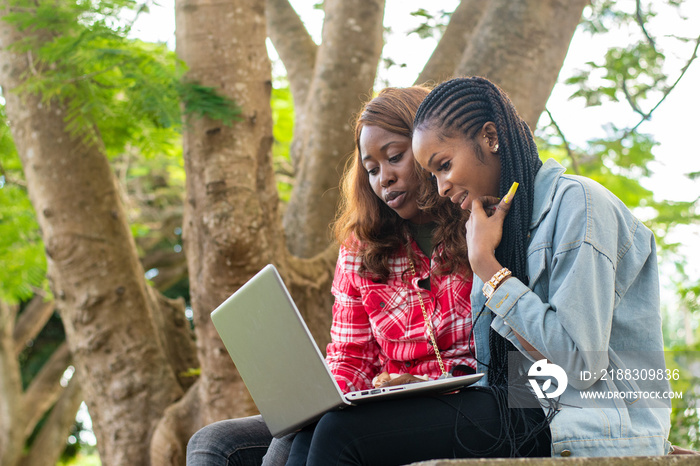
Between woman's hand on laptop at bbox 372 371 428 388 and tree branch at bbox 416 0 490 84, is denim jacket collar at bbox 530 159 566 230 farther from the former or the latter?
tree branch at bbox 416 0 490 84

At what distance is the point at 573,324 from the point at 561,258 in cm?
20

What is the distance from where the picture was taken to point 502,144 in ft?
6.59

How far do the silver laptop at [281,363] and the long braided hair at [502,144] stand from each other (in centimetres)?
20

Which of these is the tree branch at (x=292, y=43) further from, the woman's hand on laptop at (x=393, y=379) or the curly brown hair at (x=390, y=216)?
the woman's hand on laptop at (x=393, y=379)

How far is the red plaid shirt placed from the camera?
92.8 inches

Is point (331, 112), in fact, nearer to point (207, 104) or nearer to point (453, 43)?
point (453, 43)

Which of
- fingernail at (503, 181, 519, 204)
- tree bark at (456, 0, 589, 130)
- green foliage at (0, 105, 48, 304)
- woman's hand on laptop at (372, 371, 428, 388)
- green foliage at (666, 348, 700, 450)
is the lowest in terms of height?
green foliage at (666, 348, 700, 450)

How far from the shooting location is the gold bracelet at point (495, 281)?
1885 mm

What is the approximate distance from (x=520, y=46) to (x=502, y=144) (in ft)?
7.44

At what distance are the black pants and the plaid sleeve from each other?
0.69 meters

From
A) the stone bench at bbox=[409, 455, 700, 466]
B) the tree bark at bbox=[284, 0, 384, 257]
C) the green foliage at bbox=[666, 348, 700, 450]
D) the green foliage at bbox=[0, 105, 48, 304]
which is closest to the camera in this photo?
the stone bench at bbox=[409, 455, 700, 466]

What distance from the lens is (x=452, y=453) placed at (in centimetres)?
181

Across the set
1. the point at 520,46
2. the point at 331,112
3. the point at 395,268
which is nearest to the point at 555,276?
the point at 395,268

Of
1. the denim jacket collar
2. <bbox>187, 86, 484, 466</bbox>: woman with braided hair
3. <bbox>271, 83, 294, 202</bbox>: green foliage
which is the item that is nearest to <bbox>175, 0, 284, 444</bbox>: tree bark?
<bbox>187, 86, 484, 466</bbox>: woman with braided hair
